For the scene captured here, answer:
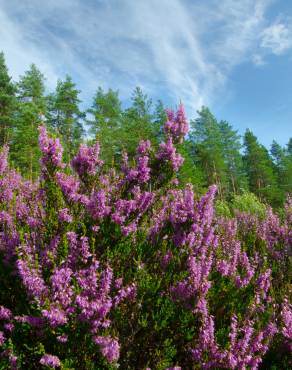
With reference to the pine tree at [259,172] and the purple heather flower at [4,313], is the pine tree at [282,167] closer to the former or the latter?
the pine tree at [259,172]

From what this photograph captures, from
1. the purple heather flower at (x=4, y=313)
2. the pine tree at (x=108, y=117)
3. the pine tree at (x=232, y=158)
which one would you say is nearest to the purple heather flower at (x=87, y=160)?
the purple heather flower at (x=4, y=313)

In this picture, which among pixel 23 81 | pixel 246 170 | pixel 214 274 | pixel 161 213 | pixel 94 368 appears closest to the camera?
pixel 94 368

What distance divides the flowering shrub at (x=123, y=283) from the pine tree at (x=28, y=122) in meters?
22.1

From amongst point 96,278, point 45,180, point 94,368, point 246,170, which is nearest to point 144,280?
point 96,278

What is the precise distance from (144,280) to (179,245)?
2.17 ft

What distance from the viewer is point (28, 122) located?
33.3 metres

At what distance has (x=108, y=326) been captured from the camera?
2.88 metres

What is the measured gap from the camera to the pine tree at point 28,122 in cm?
2967

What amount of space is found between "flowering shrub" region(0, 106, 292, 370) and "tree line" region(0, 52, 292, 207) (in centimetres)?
2047

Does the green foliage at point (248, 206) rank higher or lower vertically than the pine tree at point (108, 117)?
lower

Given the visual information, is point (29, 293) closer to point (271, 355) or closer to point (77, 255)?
point (77, 255)

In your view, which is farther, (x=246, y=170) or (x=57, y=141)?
(x=246, y=170)

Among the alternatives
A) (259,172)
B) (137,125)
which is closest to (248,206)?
(137,125)

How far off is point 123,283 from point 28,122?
32840mm
